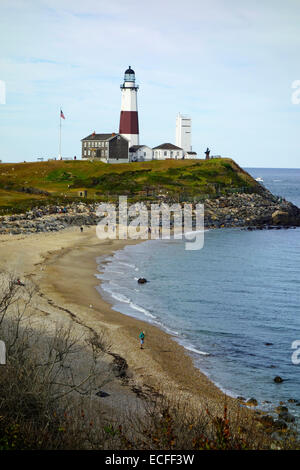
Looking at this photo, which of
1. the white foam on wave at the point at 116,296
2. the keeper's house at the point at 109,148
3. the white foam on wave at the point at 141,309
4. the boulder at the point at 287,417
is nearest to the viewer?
the boulder at the point at 287,417

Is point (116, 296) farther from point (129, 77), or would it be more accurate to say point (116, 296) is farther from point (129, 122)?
point (129, 77)

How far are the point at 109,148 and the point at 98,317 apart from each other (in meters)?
84.4

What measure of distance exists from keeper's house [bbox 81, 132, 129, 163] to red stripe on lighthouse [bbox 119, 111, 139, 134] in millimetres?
1823

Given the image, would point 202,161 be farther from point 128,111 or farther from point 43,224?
point 43,224

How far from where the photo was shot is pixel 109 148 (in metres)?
111

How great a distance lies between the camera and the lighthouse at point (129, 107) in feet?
356

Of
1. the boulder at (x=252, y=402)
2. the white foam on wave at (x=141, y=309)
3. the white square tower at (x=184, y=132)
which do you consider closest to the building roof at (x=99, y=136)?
the white square tower at (x=184, y=132)

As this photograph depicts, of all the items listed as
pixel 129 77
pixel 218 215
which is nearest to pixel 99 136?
pixel 129 77

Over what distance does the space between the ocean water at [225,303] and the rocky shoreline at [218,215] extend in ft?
36.9

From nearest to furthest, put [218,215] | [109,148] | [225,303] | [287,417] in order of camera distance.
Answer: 1. [287,417]
2. [225,303]
3. [218,215]
4. [109,148]

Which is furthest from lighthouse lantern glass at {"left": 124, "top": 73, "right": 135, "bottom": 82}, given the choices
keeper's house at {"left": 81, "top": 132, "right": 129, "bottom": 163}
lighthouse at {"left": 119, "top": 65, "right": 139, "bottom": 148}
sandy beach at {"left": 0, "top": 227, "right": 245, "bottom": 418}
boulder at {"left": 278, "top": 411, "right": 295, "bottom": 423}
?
boulder at {"left": 278, "top": 411, "right": 295, "bottom": 423}

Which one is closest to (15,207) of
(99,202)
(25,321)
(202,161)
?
(99,202)

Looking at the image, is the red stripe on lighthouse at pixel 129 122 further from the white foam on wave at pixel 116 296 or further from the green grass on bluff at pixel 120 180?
the white foam on wave at pixel 116 296

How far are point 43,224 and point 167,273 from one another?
2127 cm
